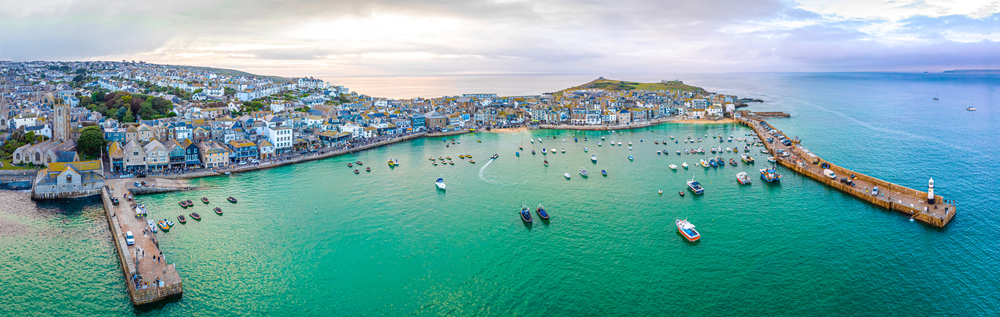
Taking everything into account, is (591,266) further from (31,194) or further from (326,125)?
(326,125)

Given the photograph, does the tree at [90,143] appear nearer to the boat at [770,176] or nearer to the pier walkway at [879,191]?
the boat at [770,176]

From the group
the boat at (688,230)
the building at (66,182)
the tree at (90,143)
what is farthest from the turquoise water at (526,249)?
the tree at (90,143)

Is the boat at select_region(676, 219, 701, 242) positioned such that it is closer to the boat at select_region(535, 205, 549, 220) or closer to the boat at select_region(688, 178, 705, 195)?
the boat at select_region(535, 205, 549, 220)

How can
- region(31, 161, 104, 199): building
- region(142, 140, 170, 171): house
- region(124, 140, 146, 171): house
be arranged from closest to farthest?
region(31, 161, 104, 199): building < region(124, 140, 146, 171): house < region(142, 140, 170, 171): house

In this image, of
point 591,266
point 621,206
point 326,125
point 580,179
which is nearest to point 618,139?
point 580,179

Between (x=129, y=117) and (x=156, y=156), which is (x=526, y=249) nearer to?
(x=156, y=156)

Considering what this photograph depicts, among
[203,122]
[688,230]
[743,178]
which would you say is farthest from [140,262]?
[743,178]

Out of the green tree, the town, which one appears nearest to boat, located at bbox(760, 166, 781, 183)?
the town
